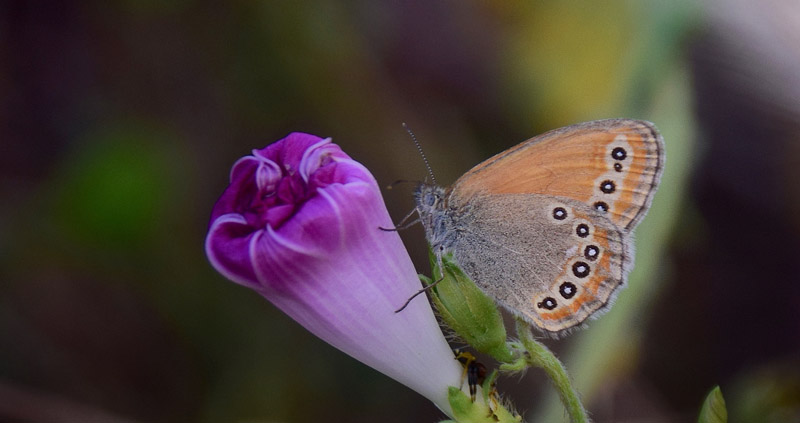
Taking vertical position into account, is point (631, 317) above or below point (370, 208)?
below

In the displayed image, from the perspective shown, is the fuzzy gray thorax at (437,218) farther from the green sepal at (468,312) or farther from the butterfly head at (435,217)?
the green sepal at (468,312)

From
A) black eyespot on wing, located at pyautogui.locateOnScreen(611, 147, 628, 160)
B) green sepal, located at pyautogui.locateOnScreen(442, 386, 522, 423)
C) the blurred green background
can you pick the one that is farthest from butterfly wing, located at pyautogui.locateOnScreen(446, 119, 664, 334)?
the blurred green background

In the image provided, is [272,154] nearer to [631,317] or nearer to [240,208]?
[240,208]

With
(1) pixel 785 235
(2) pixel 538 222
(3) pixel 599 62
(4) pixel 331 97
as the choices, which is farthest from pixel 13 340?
(1) pixel 785 235

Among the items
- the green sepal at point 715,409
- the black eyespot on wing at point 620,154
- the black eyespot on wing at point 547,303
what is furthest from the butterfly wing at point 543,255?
the green sepal at point 715,409

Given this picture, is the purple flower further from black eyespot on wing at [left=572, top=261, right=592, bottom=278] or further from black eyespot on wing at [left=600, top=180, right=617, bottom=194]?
black eyespot on wing at [left=600, top=180, right=617, bottom=194]

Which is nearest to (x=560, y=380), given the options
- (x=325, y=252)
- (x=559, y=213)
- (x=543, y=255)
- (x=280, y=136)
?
(x=543, y=255)
